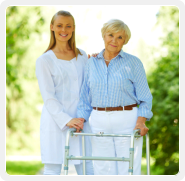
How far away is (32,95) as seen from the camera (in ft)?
34.3

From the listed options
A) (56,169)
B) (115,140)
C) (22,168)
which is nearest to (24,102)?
(22,168)

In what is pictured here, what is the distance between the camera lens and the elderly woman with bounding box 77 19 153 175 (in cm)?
276

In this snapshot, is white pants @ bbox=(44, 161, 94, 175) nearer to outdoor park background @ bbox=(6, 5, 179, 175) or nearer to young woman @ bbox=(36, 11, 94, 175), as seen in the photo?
young woman @ bbox=(36, 11, 94, 175)

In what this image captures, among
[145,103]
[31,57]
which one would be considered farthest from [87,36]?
[145,103]

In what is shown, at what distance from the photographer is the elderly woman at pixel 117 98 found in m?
2.76

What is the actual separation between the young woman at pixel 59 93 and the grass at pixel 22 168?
17.8ft

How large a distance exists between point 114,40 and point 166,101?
379 centimetres

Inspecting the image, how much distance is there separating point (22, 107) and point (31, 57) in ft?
6.55

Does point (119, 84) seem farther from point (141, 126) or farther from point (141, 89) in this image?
point (141, 126)

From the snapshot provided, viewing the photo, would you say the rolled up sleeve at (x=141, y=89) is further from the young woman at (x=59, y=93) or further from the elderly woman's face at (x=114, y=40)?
the young woman at (x=59, y=93)

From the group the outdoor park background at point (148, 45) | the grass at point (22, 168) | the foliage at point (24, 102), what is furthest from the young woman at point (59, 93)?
the foliage at point (24, 102)

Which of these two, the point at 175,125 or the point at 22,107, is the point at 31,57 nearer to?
the point at 22,107

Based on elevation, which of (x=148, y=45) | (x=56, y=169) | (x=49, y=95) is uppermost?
(x=148, y=45)

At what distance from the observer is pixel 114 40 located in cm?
277
